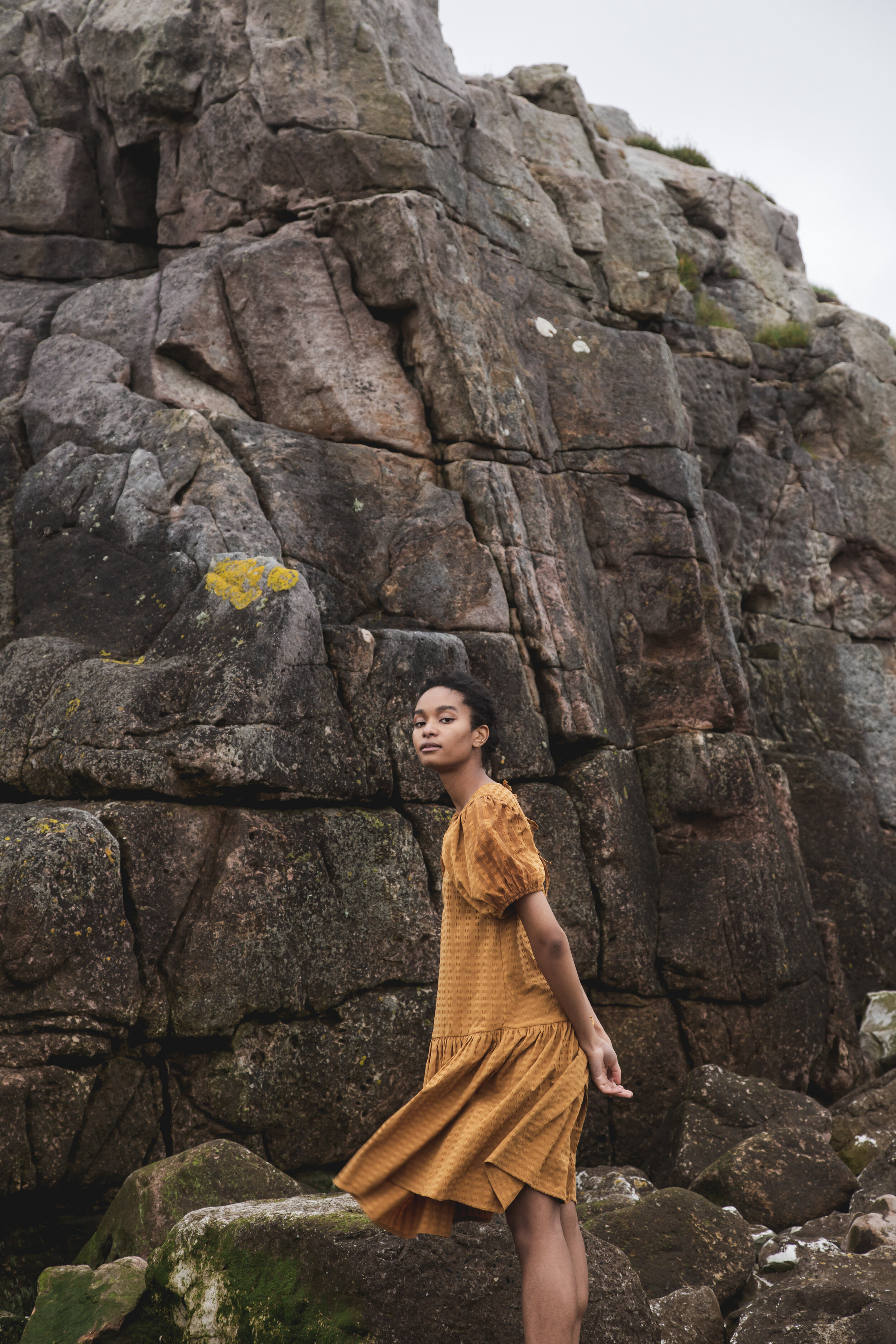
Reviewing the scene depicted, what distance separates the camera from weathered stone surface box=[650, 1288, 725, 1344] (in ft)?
15.9

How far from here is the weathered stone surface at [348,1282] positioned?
394cm

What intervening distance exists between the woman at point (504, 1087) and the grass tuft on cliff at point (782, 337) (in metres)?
13.0

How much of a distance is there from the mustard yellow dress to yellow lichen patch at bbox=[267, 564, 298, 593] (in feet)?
13.2

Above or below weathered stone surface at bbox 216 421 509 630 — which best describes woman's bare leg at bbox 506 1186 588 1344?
below

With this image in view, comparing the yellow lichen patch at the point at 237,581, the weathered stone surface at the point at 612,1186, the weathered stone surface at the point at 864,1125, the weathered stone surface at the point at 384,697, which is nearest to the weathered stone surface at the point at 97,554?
the yellow lichen patch at the point at 237,581

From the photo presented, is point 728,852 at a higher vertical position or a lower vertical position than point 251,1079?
higher

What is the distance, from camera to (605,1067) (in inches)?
134

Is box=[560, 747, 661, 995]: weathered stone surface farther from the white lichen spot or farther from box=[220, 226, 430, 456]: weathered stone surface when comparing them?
box=[220, 226, 430, 456]: weathered stone surface

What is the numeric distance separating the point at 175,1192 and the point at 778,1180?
383 cm

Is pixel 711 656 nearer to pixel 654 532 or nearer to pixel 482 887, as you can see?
pixel 654 532

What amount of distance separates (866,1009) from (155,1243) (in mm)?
8168

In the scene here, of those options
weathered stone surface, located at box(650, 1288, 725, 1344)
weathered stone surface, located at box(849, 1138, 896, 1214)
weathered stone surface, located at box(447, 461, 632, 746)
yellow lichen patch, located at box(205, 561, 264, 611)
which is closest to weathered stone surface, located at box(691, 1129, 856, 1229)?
weathered stone surface, located at box(849, 1138, 896, 1214)

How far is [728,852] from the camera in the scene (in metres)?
9.58

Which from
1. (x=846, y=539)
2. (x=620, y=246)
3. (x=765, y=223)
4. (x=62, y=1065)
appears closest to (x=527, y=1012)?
(x=62, y=1065)
